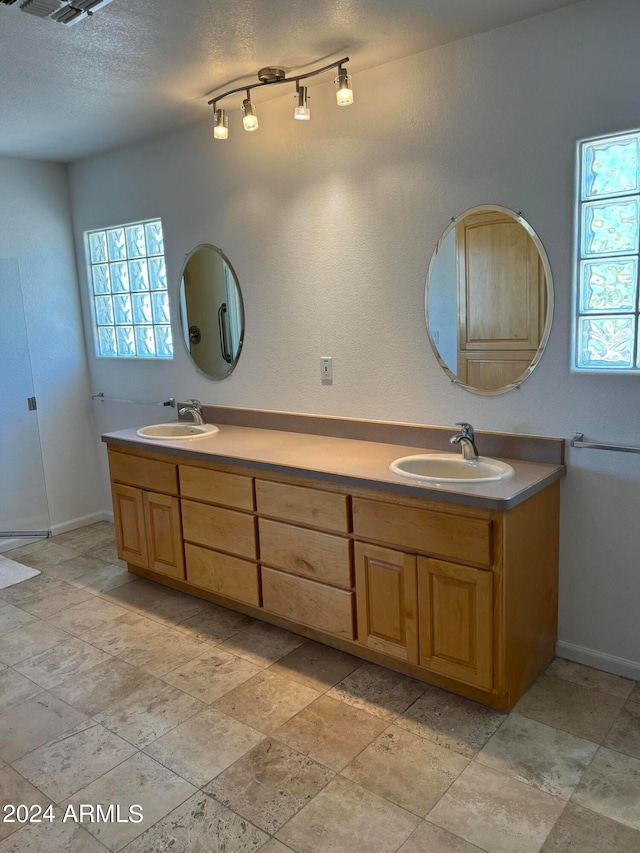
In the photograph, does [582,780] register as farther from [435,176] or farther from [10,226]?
[10,226]

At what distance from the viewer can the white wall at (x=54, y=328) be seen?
413 centimetres

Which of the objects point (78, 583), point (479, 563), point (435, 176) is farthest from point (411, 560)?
point (78, 583)

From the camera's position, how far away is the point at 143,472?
3.37 meters

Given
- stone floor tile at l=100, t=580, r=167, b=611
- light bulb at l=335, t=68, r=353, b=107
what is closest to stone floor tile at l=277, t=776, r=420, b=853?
stone floor tile at l=100, t=580, r=167, b=611

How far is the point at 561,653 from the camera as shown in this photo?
262cm

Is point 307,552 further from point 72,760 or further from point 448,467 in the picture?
point 72,760

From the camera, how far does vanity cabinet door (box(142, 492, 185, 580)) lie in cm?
326

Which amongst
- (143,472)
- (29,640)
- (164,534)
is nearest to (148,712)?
(29,640)

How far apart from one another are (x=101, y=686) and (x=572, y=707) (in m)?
1.76

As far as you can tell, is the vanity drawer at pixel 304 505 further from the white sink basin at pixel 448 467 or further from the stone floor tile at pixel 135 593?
the stone floor tile at pixel 135 593

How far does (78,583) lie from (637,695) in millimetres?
2757

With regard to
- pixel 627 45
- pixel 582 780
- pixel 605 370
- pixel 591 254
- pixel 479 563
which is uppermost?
pixel 627 45

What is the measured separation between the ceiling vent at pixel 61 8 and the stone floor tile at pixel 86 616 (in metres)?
2.45

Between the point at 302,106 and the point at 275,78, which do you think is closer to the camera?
the point at 302,106
